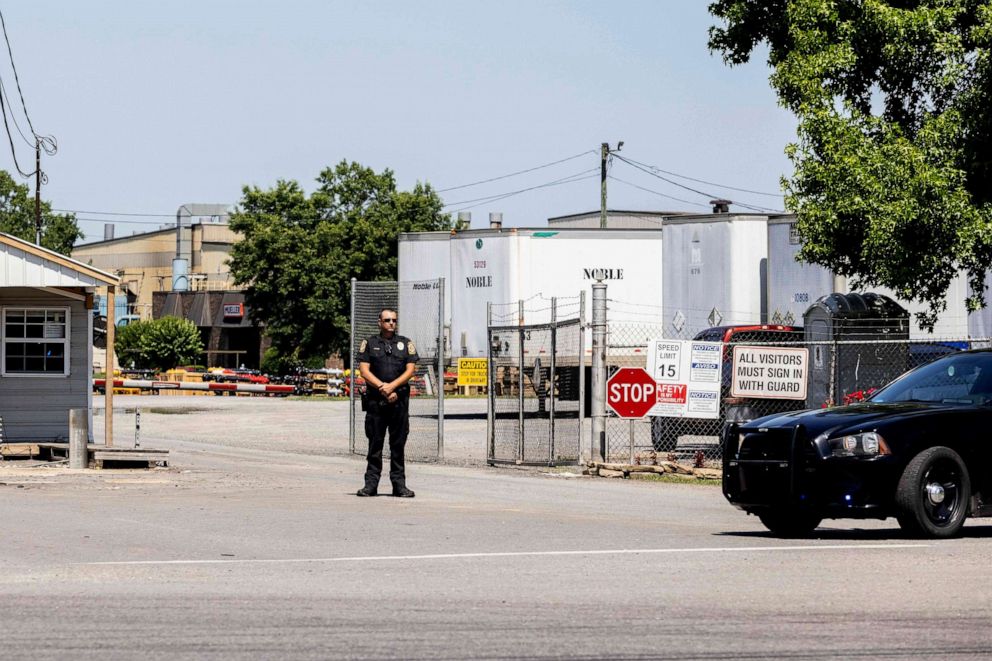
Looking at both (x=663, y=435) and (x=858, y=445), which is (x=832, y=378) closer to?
(x=663, y=435)

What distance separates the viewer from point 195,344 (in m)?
82.1

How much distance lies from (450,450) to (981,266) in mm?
8829

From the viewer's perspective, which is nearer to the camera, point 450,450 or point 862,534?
point 862,534

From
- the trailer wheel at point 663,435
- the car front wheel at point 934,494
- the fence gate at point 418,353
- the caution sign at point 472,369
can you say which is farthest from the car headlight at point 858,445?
the caution sign at point 472,369

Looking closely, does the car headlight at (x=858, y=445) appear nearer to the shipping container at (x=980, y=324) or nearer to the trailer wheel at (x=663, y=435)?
the trailer wheel at (x=663, y=435)

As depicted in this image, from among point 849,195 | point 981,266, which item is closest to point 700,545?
point 849,195

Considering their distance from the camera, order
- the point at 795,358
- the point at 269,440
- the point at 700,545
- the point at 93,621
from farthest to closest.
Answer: the point at 269,440 < the point at 795,358 < the point at 700,545 < the point at 93,621

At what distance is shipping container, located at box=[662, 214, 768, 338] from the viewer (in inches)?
1188

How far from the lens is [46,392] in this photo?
77.3ft

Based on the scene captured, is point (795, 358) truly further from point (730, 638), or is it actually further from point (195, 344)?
point (195, 344)

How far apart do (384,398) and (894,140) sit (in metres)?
9.76

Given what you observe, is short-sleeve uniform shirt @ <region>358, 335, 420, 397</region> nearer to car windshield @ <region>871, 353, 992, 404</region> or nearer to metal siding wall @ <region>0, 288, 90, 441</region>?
car windshield @ <region>871, 353, 992, 404</region>

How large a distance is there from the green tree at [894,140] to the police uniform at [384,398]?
27.4 feet

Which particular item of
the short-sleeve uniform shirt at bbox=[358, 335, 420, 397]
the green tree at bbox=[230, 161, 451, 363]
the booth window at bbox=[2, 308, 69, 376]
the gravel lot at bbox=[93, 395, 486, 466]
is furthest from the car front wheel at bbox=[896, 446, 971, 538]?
the green tree at bbox=[230, 161, 451, 363]
